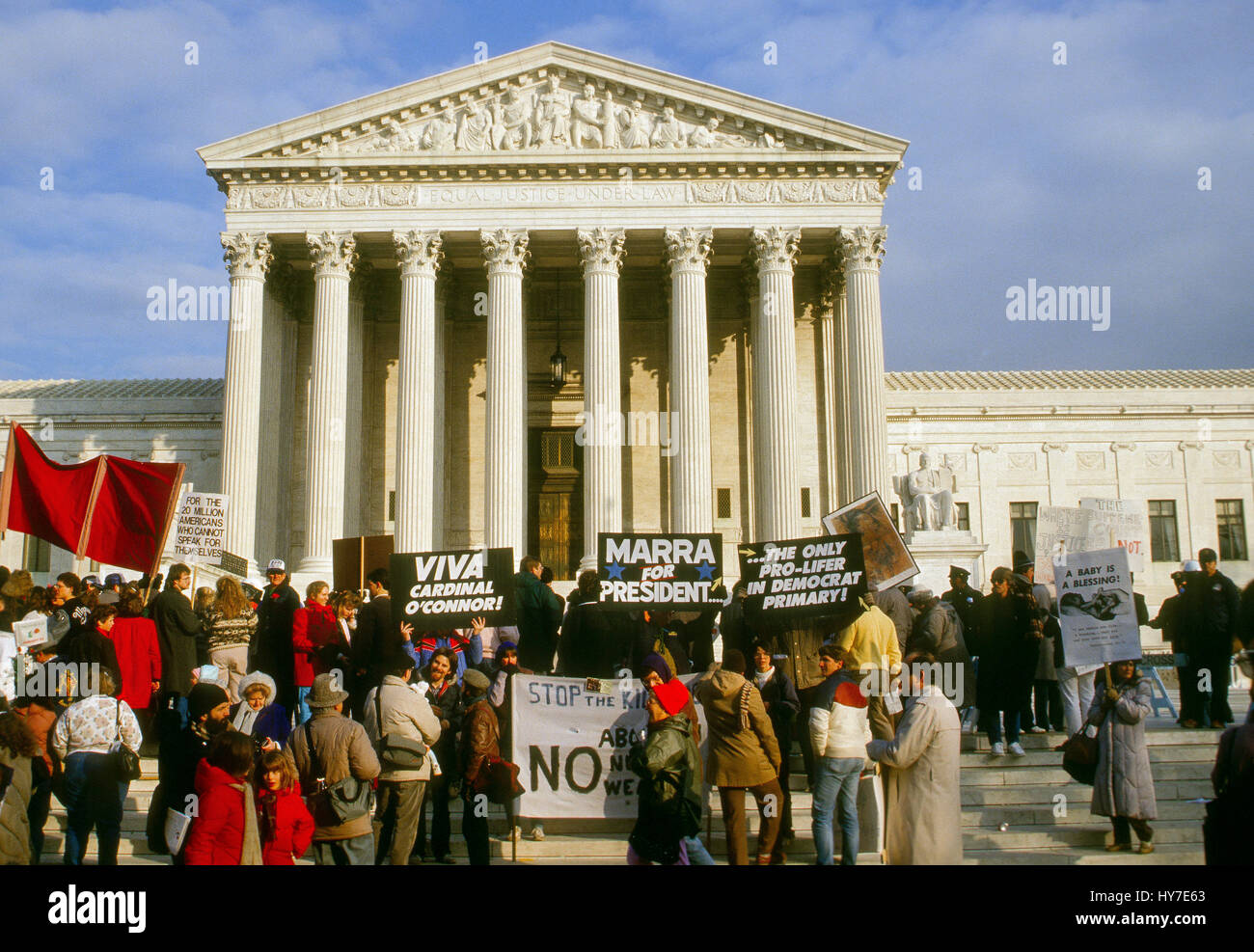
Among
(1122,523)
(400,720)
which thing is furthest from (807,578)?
(1122,523)

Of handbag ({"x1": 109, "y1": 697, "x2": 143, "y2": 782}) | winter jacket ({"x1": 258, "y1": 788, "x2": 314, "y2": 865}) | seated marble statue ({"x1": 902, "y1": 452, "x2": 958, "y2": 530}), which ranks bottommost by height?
winter jacket ({"x1": 258, "y1": 788, "x2": 314, "y2": 865})

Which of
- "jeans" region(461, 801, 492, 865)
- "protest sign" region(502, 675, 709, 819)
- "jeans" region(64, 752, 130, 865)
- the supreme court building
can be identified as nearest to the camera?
"jeans" region(64, 752, 130, 865)

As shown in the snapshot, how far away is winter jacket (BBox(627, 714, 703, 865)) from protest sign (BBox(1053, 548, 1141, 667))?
5452 millimetres

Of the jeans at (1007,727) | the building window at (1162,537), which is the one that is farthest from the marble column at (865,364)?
the jeans at (1007,727)

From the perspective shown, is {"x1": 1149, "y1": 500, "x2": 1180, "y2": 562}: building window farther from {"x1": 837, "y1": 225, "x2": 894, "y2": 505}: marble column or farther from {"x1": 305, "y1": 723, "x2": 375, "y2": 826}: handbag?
{"x1": 305, "y1": 723, "x2": 375, "y2": 826}: handbag

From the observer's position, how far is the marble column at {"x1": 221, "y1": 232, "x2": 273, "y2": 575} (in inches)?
1164

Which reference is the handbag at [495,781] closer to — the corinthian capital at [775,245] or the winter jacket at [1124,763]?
the winter jacket at [1124,763]

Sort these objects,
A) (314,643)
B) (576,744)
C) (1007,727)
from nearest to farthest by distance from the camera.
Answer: (576,744) < (314,643) < (1007,727)

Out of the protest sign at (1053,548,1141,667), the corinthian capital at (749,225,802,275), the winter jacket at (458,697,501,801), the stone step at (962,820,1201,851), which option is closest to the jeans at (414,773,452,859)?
the winter jacket at (458,697,501,801)

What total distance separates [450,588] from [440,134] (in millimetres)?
21883

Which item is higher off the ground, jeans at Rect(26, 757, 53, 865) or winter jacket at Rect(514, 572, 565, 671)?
winter jacket at Rect(514, 572, 565, 671)

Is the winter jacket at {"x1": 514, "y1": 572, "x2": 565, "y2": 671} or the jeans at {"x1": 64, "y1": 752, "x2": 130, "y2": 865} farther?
the winter jacket at {"x1": 514, "y1": 572, "x2": 565, "y2": 671}

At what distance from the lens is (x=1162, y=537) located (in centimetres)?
3844
